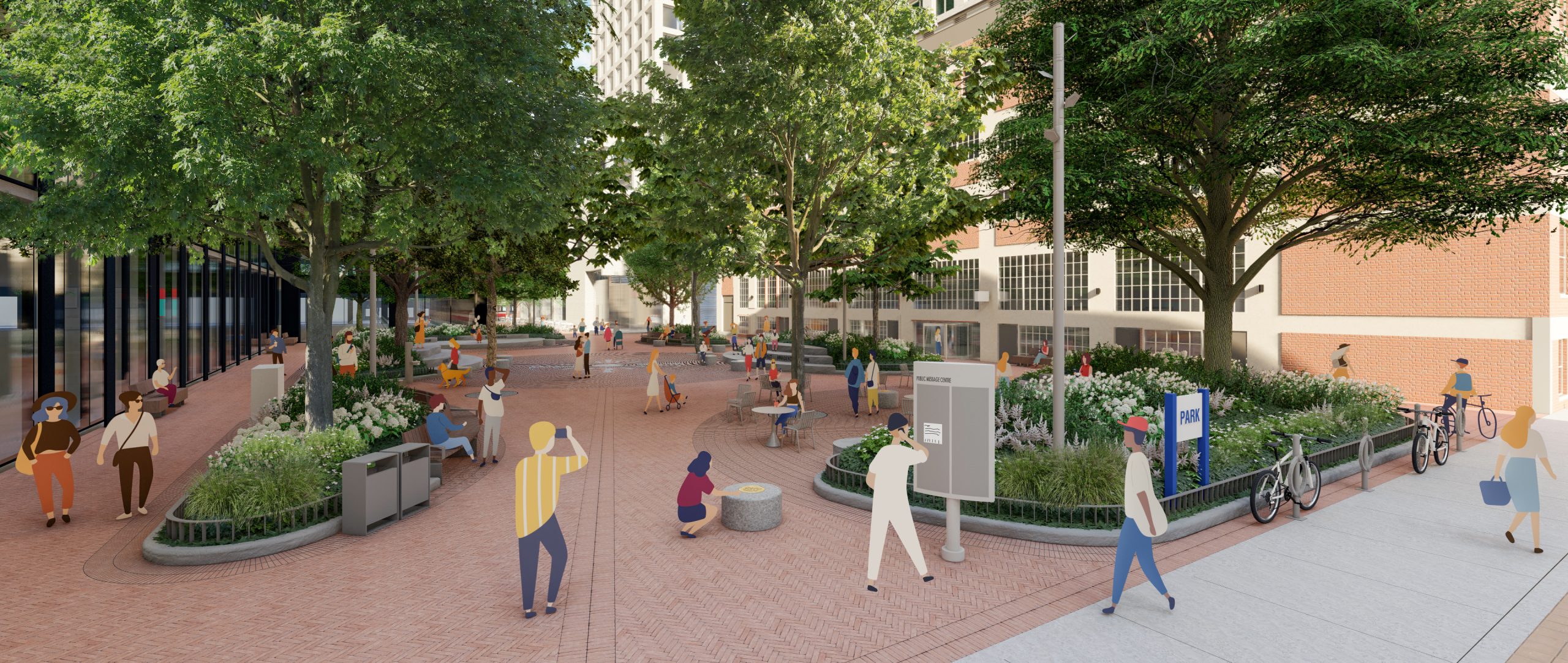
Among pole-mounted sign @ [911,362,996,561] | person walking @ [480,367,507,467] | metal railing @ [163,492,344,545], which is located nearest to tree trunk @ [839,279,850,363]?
person walking @ [480,367,507,467]

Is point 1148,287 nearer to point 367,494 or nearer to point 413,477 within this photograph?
point 413,477

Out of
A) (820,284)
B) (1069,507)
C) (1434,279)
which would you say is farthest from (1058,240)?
(820,284)

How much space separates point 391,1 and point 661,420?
10.6 m

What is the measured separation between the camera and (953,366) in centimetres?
759

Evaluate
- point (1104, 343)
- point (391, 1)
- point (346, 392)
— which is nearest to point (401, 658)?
point (391, 1)

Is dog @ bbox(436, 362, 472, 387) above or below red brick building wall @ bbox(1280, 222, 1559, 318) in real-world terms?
below

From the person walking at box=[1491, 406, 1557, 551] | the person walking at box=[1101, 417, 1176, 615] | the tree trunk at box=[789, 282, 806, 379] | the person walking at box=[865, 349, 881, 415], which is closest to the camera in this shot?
the person walking at box=[1101, 417, 1176, 615]

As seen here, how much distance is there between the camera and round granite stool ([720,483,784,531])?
8953 mm

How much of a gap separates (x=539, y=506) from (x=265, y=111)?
8.49m

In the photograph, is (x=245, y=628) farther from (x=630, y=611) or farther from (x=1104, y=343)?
(x=1104, y=343)

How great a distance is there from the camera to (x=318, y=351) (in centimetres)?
1198

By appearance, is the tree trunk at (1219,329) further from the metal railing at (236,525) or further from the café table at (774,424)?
the metal railing at (236,525)

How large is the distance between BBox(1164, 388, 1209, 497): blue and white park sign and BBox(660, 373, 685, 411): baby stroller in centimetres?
1307

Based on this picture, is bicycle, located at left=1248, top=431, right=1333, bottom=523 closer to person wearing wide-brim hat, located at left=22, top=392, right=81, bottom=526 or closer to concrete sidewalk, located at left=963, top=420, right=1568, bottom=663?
concrete sidewalk, located at left=963, top=420, right=1568, bottom=663
